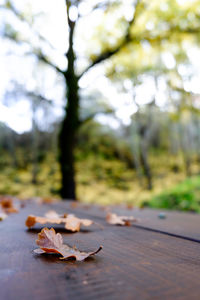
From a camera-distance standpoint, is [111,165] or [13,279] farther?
[111,165]

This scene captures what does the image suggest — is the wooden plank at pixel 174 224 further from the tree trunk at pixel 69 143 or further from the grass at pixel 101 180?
the grass at pixel 101 180

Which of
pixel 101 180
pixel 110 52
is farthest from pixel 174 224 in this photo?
pixel 101 180

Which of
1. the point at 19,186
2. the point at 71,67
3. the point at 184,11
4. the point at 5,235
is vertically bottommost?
the point at 19,186

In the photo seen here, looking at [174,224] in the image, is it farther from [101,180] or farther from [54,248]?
[101,180]

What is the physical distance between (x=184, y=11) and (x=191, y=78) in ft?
22.2

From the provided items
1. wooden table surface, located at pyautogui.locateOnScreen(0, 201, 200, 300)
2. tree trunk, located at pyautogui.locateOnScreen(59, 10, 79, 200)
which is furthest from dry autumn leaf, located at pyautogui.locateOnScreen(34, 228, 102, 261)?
tree trunk, located at pyautogui.locateOnScreen(59, 10, 79, 200)

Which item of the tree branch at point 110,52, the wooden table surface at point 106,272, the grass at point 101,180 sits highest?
the tree branch at point 110,52

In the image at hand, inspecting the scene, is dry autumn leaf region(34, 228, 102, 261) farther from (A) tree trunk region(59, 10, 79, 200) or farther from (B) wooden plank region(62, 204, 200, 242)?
(A) tree trunk region(59, 10, 79, 200)

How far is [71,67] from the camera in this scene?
5.21 metres

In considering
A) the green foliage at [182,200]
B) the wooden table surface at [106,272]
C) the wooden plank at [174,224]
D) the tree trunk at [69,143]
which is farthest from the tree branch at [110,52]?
the wooden table surface at [106,272]

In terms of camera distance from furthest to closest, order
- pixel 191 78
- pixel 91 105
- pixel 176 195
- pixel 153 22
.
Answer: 1. pixel 91 105
2. pixel 191 78
3. pixel 153 22
4. pixel 176 195

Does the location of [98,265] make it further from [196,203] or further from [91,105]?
[91,105]

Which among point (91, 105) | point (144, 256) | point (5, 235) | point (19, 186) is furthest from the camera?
point (91, 105)

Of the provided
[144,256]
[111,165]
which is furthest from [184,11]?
[111,165]
